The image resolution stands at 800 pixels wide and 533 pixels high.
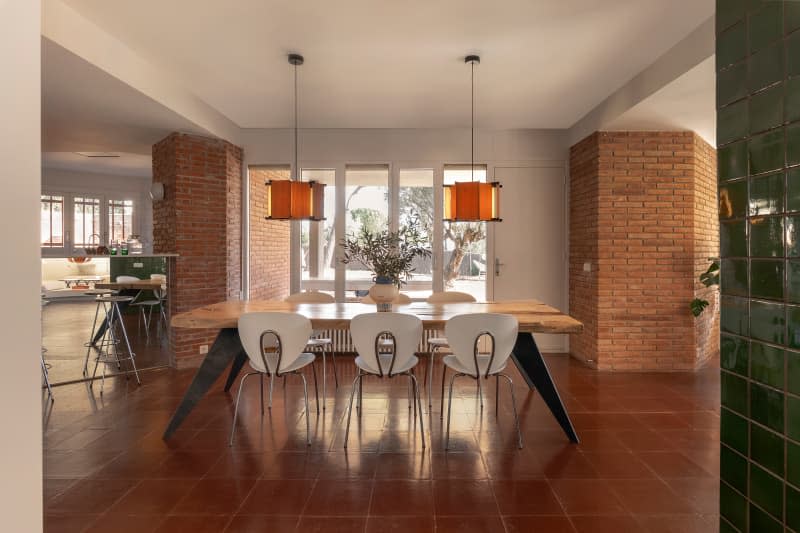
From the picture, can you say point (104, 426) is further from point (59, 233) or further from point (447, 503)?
point (59, 233)

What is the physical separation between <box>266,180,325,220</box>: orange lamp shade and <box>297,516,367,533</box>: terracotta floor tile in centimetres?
218

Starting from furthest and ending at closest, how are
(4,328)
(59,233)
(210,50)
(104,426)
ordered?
(59,233)
(210,50)
(104,426)
(4,328)

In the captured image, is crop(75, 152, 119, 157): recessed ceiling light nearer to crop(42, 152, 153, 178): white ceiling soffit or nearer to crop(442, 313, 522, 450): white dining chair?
crop(42, 152, 153, 178): white ceiling soffit

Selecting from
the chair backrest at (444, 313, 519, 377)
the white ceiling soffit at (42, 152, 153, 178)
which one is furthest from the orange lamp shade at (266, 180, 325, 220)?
the white ceiling soffit at (42, 152, 153, 178)

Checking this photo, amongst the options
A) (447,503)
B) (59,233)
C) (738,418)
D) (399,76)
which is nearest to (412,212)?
(399,76)

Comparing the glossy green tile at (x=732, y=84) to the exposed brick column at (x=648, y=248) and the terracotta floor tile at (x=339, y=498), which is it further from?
the exposed brick column at (x=648, y=248)

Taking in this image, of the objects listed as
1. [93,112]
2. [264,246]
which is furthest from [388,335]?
[264,246]

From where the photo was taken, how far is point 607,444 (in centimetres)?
295

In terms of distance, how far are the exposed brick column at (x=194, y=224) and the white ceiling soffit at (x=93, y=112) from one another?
11.1 inches

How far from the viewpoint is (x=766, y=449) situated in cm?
104

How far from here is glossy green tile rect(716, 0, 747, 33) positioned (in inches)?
43.4

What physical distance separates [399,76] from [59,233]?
8.06m

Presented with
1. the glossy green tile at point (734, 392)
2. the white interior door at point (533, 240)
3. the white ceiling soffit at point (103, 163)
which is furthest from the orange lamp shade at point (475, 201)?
the white ceiling soffit at point (103, 163)

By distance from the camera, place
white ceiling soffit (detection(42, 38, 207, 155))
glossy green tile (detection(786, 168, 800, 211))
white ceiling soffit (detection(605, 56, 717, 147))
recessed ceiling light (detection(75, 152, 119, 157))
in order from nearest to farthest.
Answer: glossy green tile (detection(786, 168, 800, 211)), white ceiling soffit (detection(42, 38, 207, 155)), white ceiling soffit (detection(605, 56, 717, 147)), recessed ceiling light (detection(75, 152, 119, 157))
